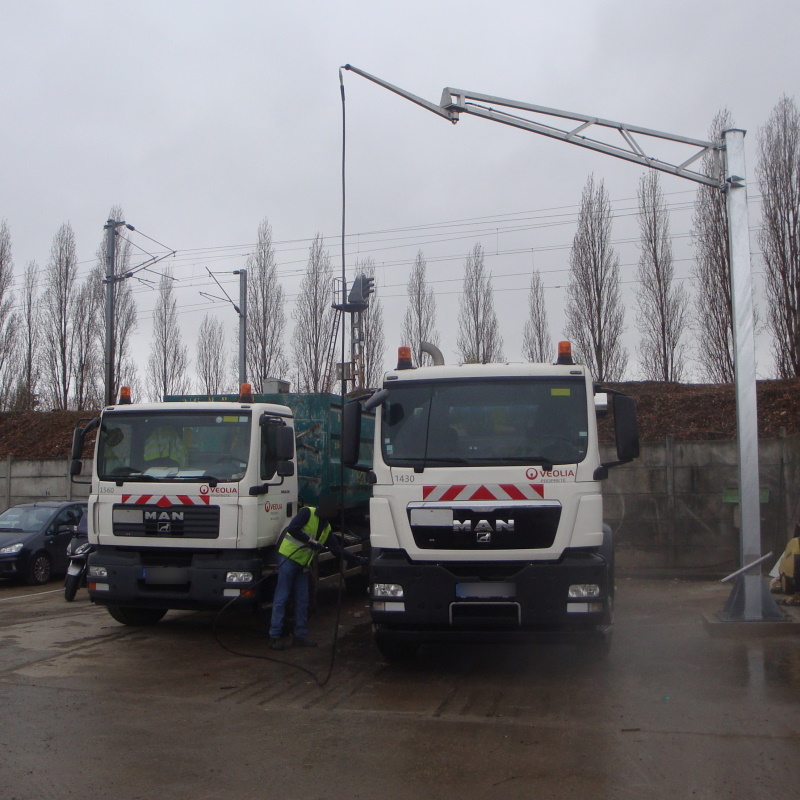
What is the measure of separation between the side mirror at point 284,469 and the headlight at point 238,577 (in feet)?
3.98

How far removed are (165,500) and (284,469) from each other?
1366mm

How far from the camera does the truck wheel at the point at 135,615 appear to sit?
33.0ft

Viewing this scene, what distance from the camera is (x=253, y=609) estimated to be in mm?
9188

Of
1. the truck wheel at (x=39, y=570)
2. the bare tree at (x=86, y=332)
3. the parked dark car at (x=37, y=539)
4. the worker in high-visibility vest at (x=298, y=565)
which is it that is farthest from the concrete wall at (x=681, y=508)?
the bare tree at (x=86, y=332)

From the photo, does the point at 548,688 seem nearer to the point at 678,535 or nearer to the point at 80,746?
the point at 80,746

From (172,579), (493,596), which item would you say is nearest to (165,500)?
A: (172,579)

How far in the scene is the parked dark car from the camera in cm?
1438

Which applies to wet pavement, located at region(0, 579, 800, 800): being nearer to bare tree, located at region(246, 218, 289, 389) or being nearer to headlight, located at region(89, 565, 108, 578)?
headlight, located at region(89, 565, 108, 578)

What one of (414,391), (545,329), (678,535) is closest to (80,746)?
(414,391)

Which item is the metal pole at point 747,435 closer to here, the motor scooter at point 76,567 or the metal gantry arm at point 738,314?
the metal gantry arm at point 738,314

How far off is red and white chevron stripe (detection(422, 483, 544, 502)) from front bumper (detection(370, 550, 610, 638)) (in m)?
0.58

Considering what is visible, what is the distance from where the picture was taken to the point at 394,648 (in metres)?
7.96

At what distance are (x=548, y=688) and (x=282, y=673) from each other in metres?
2.53

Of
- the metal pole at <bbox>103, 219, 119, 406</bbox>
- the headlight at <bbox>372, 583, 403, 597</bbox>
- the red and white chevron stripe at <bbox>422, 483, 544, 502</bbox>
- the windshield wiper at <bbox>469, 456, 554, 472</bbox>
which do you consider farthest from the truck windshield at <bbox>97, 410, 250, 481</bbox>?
the metal pole at <bbox>103, 219, 119, 406</bbox>
